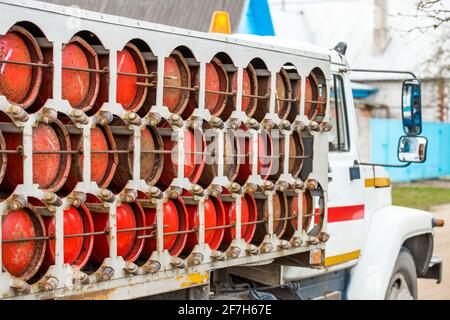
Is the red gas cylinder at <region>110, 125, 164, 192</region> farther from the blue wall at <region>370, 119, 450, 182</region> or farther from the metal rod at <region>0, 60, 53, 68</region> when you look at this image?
the blue wall at <region>370, 119, 450, 182</region>

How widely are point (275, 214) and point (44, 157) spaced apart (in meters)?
2.00

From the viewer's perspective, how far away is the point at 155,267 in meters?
4.80

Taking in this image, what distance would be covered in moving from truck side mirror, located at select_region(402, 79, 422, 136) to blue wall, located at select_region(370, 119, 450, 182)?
67.9 ft

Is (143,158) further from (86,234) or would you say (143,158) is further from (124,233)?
(86,234)

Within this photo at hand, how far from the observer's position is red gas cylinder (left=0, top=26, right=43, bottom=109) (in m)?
4.06

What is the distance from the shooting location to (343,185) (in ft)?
23.0

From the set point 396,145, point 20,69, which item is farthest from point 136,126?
point 396,145

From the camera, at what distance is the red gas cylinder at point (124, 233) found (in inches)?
179

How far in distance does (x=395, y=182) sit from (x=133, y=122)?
2469 cm

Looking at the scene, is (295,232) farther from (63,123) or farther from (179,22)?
(179,22)

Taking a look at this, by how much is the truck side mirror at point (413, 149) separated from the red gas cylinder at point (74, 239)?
130 inches

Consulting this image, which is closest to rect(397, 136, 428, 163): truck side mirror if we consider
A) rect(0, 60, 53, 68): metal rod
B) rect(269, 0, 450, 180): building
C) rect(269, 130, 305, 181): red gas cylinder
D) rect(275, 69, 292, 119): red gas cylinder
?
rect(269, 130, 305, 181): red gas cylinder

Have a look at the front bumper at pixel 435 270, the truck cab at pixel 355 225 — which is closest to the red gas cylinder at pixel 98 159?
the truck cab at pixel 355 225

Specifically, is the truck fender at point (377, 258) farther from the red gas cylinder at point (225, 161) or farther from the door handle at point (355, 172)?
the red gas cylinder at point (225, 161)
